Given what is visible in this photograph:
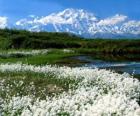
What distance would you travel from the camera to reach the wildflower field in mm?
15031

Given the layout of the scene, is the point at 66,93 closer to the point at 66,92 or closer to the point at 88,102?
the point at 66,92

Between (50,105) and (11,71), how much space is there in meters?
17.1

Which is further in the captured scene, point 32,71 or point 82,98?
point 32,71

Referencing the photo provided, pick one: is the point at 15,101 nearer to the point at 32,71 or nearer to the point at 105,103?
the point at 105,103

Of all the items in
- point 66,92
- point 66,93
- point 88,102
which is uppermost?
point 88,102

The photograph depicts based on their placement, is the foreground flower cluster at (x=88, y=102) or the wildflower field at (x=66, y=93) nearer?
the foreground flower cluster at (x=88, y=102)

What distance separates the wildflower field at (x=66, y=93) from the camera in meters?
15.0

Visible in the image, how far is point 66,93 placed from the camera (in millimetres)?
22656

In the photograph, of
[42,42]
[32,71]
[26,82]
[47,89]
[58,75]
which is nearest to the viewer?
[47,89]

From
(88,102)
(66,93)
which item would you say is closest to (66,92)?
(66,93)

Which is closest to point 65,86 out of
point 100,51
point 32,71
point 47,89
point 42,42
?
point 47,89

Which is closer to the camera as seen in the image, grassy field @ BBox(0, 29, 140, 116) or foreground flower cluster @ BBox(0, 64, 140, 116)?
foreground flower cluster @ BBox(0, 64, 140, 116)

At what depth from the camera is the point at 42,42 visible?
100m

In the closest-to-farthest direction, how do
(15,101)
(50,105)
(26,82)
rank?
→ (50,105) → (15,101) → (26,82)
